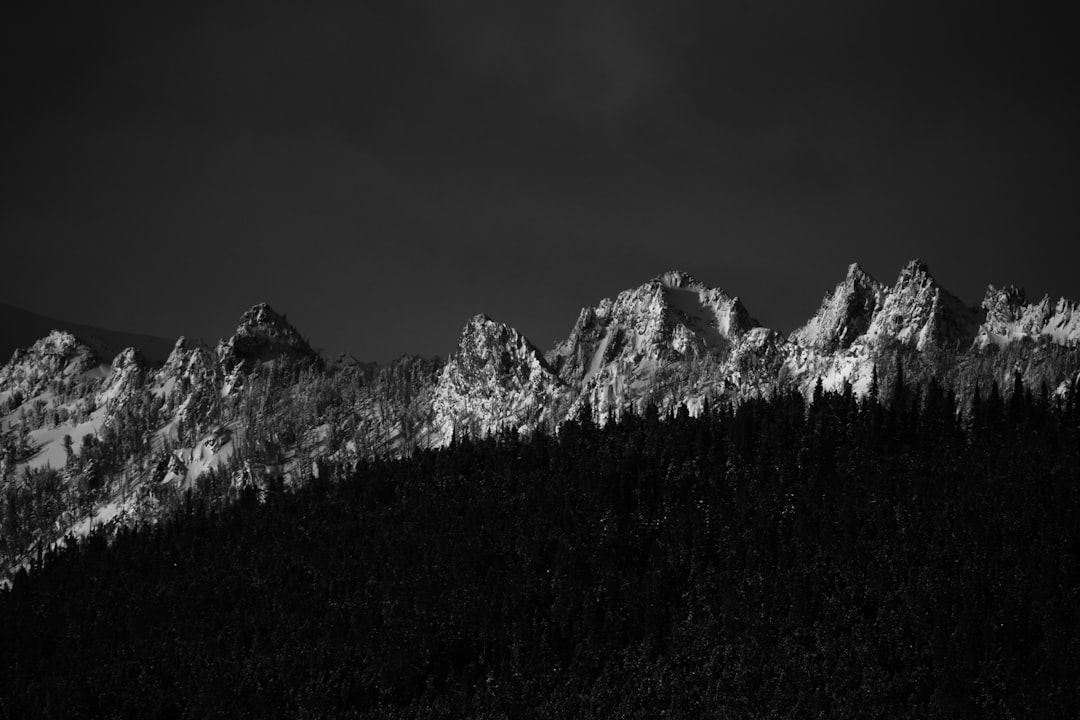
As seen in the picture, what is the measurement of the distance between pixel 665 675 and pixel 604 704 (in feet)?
39.9

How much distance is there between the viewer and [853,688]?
183 meters

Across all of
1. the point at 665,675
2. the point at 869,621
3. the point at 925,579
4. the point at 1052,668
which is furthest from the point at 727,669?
the point at 1052,668

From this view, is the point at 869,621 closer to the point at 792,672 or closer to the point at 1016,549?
the point at 792,672

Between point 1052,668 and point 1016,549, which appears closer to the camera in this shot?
point 1052,668

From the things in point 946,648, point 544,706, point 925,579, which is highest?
point 925,579

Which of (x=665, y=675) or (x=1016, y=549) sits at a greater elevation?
(x=1016, y=549)

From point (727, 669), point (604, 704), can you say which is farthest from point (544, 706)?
point (727, 669)

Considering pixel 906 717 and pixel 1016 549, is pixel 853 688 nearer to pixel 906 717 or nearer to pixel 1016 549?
pixel 906 717

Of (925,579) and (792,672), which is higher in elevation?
(925,579)

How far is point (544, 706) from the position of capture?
650 ft

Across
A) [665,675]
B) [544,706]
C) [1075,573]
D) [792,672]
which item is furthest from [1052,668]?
[544,706]

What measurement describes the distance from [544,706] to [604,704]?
35.4 feet

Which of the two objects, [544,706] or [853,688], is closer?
[853,688]

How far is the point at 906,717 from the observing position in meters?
176
